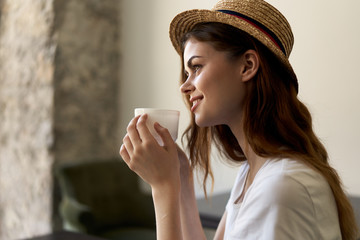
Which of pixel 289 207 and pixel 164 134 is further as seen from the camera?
pixel 164 134

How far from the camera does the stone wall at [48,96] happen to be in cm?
317

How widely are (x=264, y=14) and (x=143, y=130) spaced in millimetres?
390

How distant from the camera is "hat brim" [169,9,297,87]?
3.23 feet

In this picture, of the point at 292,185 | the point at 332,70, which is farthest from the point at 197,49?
the point at 332,70

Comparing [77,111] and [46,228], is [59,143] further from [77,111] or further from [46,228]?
[46,228]

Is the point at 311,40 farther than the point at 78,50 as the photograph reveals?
No

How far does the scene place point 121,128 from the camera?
140 inches

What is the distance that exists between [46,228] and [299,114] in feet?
8.49

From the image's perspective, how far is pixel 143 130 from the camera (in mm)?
1029

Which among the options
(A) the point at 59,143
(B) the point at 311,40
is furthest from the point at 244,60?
(A) the point at 59,143

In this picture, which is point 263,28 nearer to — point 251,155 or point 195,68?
point 195,68

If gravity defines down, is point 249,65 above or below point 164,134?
above

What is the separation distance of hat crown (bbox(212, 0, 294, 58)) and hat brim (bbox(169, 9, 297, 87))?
3 cm

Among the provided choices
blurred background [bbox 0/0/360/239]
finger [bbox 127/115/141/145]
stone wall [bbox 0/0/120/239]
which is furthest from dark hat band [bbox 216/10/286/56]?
stone wall [bbox 0/0/120/239]
